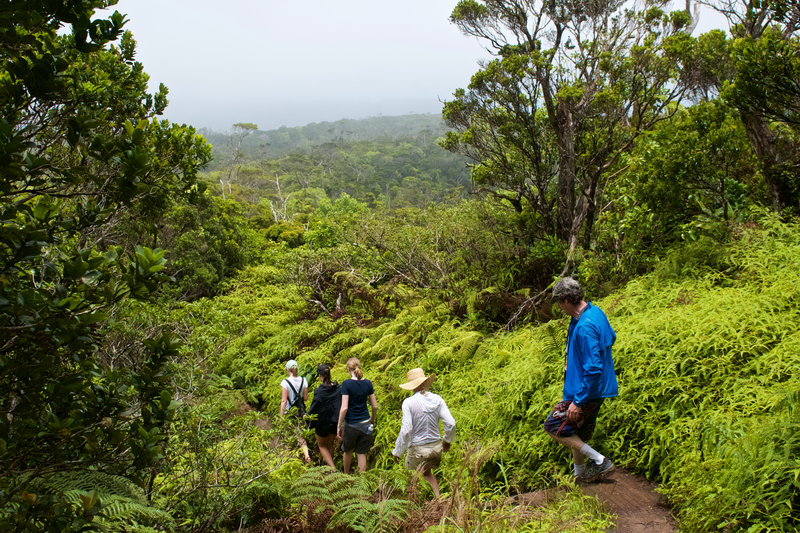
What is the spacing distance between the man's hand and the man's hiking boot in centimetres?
53

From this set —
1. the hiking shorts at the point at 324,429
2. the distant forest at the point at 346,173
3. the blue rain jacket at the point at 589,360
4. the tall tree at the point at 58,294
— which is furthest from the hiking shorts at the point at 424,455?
the distant forest at the point at 346,173

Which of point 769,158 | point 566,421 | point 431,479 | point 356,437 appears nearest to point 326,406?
point 356,437

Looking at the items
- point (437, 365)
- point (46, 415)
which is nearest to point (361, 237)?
point (437, 365)

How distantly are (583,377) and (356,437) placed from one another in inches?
135

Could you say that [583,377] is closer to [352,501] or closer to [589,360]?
[589,360]

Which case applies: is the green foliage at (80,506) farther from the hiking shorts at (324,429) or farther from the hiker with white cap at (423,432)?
the hiking shorts at (324,429)

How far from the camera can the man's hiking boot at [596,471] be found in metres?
4.11

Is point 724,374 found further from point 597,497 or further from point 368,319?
point 368,319

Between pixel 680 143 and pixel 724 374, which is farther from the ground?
pixel 680 143

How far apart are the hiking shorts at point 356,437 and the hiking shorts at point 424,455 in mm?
1418

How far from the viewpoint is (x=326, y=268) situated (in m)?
13.1

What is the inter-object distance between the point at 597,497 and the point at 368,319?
7956 mm

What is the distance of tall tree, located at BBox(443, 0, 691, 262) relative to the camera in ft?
27.9

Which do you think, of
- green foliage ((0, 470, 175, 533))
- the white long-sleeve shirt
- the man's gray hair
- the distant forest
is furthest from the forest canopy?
the distant forest
